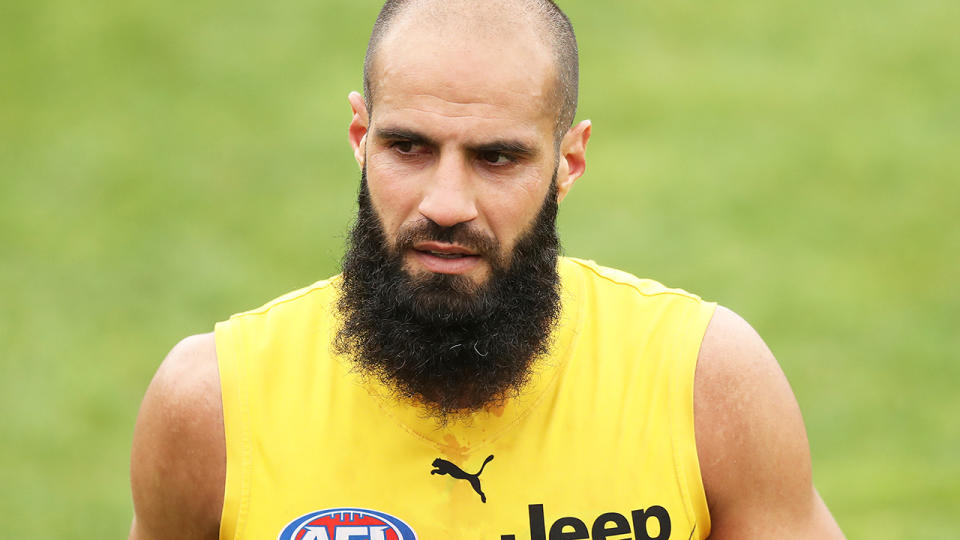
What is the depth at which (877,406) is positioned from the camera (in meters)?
10.0

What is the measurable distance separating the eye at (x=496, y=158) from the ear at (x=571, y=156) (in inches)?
9.6

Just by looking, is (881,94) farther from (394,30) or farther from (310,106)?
(394,30)

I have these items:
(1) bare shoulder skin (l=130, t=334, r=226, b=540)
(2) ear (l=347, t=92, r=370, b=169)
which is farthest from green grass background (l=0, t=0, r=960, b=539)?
(2) ear (l=347, t=92, r=370, b=169)

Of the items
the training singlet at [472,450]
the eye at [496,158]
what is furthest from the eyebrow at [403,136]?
the training singlet at [472,450]

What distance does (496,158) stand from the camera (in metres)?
3.57

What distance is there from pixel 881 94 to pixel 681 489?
10934 millimetres

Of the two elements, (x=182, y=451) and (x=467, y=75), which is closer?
(x=467, y=75)

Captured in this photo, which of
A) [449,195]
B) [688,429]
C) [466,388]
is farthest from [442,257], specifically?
[688,429]

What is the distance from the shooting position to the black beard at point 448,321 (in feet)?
11.8

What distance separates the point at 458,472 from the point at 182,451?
696 mm

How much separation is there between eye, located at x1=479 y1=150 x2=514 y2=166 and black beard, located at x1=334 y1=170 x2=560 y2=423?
18 cm

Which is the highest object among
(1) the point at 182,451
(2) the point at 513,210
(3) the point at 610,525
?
(2) the point at 513,210

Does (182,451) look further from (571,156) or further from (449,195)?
(571,156)

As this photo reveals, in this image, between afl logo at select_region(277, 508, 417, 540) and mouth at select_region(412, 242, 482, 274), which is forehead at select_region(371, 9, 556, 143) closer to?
mouth at select_region(412, 242, 482, 274)
